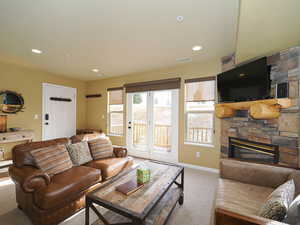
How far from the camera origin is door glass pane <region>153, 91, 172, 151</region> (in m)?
3.69

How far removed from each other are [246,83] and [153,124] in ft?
7.54

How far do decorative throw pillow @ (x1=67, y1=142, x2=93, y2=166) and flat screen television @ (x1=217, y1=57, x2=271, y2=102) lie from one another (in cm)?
263

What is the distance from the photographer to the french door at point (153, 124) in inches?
142

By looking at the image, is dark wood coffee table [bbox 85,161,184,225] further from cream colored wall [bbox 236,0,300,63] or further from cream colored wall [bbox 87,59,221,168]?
cream colored wall [bbox 236,0,300,63]

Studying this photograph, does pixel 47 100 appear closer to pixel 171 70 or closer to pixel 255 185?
pixel 171 70

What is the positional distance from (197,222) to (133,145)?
2.80 m

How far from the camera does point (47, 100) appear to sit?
4199 millimetres

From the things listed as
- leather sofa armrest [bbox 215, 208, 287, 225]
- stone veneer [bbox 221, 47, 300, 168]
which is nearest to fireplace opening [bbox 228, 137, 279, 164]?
stone veneer [bbox 221, 47, 300, 168]

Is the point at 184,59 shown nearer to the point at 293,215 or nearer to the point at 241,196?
the point at 241,196

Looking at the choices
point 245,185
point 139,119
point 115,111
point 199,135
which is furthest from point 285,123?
point 115,111

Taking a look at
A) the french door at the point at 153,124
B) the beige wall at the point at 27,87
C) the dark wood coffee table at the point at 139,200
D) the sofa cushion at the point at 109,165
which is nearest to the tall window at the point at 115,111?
the french door at the point at 153,124

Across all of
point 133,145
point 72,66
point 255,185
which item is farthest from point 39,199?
point 72,66

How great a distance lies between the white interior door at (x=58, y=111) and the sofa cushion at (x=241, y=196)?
4669mm

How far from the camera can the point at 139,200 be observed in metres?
1.30
